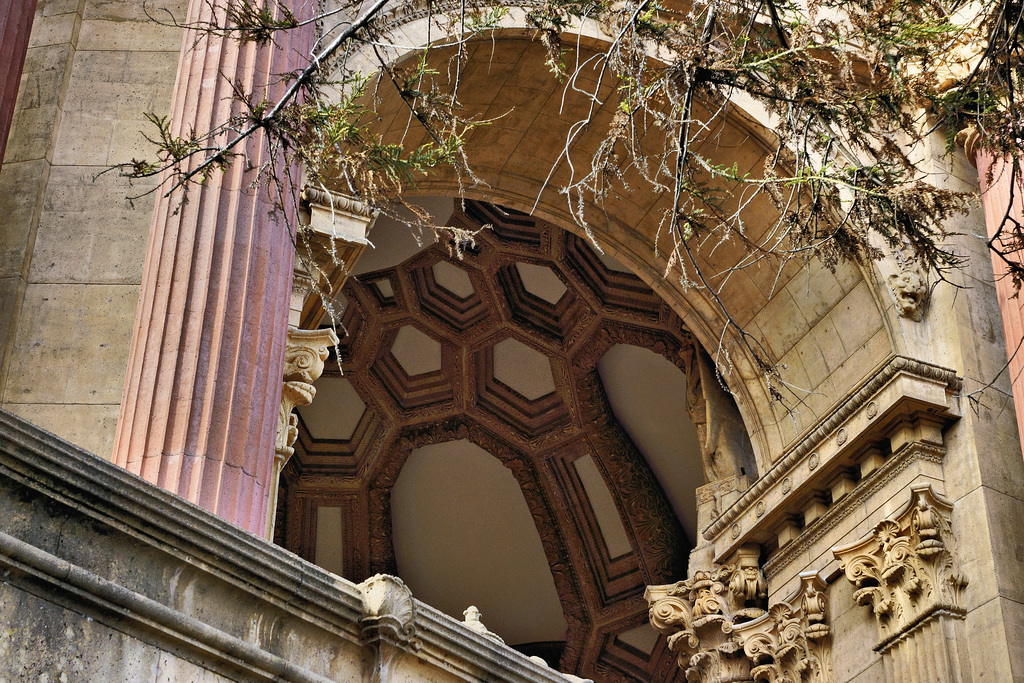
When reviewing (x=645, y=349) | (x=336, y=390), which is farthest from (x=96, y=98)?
(x=336, y=390)

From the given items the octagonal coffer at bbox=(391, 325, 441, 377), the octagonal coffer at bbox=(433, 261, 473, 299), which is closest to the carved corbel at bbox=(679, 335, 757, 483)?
the octagonal coffer at bbox=(433, 261, 473, 299)

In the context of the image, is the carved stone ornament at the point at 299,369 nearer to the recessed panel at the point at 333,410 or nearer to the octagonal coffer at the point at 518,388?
the octagonal coffer at the point at 518,388

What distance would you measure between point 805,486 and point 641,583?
8256mm

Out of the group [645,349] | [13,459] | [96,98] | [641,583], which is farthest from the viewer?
[641,583]

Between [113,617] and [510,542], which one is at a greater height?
[510,542]

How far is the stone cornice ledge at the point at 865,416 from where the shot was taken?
779cm

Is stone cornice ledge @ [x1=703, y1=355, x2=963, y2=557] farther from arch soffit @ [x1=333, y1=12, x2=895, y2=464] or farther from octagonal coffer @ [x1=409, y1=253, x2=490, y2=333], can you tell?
octagonal coffer @ [x1=409, y1=253, x2=490, y2=333]

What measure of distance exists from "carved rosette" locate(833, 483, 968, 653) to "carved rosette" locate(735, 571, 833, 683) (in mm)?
496

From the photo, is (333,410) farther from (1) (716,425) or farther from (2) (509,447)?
(1) (716,425)

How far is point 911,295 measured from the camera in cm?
834

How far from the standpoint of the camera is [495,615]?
1783 centimetres

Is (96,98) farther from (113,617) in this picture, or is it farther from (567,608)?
(567,608)

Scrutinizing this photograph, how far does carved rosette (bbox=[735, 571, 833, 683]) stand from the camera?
8117 millimetres

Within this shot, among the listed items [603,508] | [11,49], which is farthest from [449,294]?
[11,49]
